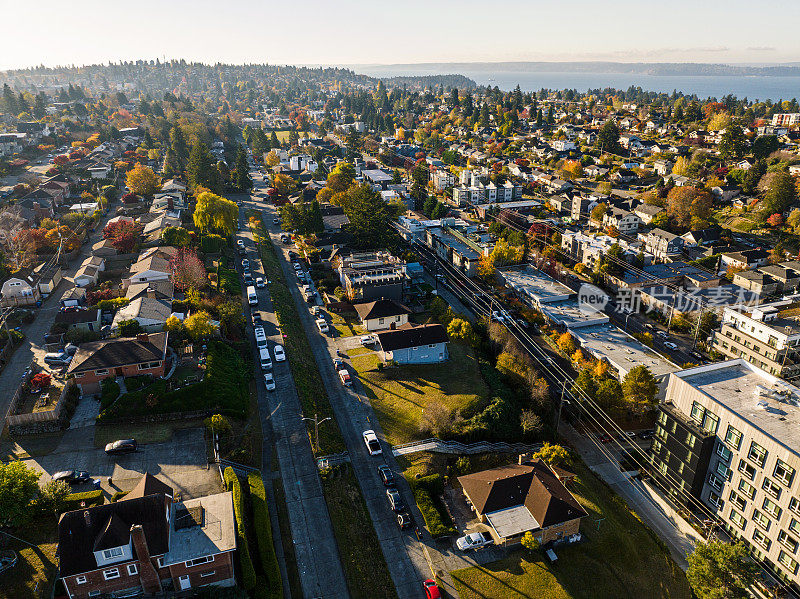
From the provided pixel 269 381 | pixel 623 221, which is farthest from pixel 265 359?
pixel 623 221

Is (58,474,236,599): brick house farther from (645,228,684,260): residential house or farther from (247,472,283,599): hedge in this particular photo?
(645,228,684,260): residential house

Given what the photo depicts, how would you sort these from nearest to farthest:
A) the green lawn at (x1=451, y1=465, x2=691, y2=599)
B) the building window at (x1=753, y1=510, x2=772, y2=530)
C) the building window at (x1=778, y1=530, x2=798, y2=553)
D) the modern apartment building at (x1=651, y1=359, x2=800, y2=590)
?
the green lawn at (x1=451, y1=465, x2=691, y2=599) → the building window at (x1=778, y1=530, x2=798, y2=553) → the modern apartment building at (x1=651, y1=359, x2=800, y2=590) → the building window at (x1=753, y1=510, x2=772, y2=530)

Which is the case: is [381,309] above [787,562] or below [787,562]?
above

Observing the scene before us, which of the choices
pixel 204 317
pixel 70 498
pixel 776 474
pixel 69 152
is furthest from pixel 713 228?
pixel 69 152

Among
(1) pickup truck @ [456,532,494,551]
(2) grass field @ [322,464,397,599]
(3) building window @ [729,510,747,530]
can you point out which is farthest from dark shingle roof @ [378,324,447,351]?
(3) building window @ [729,510,747,530]

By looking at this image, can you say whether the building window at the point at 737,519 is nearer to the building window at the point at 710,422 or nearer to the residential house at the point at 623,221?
the building window at the point at 710,422

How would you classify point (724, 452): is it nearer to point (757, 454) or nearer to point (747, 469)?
point (747, 469)
